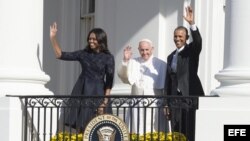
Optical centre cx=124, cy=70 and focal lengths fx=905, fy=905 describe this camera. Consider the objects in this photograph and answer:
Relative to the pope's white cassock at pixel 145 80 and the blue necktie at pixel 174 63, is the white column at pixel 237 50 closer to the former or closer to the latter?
the blue necktie at pixel 174 63

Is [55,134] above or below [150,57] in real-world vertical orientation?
below

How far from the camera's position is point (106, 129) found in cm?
1212

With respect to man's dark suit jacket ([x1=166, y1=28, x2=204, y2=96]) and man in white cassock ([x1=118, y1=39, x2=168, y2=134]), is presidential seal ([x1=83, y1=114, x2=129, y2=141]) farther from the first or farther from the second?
man's dark suit jacket ([x1=166, y1=28, x2=204, y2=96])

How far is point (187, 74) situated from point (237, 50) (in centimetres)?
106

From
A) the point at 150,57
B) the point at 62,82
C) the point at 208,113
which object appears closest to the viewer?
the point at 208,113

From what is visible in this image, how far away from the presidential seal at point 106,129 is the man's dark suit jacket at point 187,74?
115 centimetres

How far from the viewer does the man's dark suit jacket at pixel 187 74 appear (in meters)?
12.7

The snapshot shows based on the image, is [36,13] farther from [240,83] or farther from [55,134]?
[240,83]

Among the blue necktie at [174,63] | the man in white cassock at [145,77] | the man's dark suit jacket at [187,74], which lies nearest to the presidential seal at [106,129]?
the man in white cassock at [145,77]

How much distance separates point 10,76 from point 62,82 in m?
5.35

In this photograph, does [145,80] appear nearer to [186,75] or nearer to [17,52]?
[186,75]

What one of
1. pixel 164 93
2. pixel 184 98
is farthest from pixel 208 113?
pixel 164 93

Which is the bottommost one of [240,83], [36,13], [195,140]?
[195,140]

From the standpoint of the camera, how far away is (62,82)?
58.3 ft
